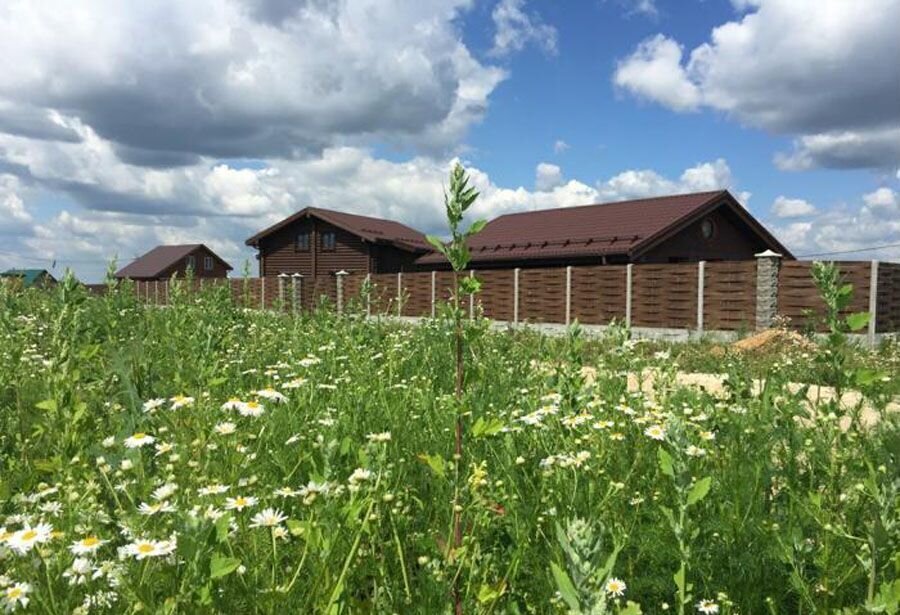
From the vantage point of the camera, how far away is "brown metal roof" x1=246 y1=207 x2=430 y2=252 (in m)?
32.1

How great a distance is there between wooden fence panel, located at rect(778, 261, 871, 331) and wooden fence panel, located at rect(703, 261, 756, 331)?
704 millimetres

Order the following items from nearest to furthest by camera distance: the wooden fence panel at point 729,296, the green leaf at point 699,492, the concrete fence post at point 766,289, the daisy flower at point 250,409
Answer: the green leaf at point 699,492 → the daisy flower at point 250,409 → the concrete fence post at point 766,289 → the wooden fence panel at point 729,296

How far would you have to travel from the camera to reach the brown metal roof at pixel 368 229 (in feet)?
105

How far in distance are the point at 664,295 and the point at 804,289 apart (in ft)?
11.2

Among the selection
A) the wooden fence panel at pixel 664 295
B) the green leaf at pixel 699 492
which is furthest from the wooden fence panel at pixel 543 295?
the green leaf at pixel 699 492

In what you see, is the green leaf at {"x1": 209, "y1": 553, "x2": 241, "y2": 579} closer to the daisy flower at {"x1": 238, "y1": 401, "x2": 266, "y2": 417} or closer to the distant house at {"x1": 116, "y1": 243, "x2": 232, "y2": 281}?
the daisy flower at {"x1": 238, "y1": 401, "x2": 266, "y2": 417}

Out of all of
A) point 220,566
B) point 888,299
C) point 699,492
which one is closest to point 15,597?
point 220,566

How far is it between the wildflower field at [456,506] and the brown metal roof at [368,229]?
2742 centimetres

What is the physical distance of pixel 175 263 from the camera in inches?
2185

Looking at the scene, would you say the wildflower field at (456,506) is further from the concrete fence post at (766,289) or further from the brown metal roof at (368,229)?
the brown metal roof at (368,229)

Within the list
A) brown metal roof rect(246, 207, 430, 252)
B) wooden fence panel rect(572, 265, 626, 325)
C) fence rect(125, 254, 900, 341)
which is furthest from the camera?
brown metal roof rect(246, 207, 430, 252)

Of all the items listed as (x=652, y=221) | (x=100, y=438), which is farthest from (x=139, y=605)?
(x=652, y=221)

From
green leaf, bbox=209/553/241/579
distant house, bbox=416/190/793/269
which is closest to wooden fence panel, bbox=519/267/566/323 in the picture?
distant house, bbox=416/190/793/269

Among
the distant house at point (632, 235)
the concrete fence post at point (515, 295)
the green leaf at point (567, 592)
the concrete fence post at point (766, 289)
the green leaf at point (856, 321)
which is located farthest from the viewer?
the distant house at point (632, 235)
